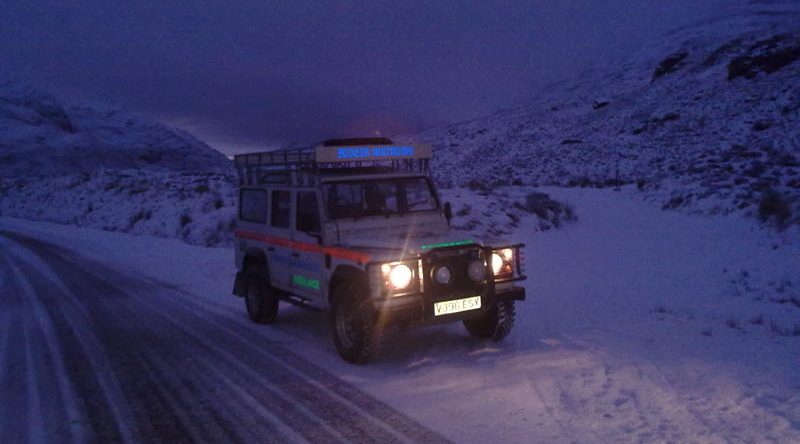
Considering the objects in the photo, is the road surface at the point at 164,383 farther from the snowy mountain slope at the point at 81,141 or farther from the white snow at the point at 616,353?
the snowy mountain slope at the point at 81,141

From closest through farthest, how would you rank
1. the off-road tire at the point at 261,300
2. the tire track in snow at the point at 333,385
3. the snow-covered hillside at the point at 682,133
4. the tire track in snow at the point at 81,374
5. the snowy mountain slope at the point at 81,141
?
1. the tire track in snow at the point at 333,385
2. the tire track in snow at the point at 81,374
3. the off-road tire at the point at 261,300
4. the snow-covered hillside at the point at 682,133
5. the snowy mountain slope at the point at 81,141

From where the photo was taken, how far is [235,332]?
890 cm

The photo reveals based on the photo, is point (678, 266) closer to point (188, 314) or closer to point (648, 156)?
point (188, 314)

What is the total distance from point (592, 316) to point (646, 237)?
9.35m

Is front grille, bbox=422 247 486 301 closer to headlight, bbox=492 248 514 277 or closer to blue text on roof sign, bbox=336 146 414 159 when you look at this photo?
headlight, bbox=492 248 514 277

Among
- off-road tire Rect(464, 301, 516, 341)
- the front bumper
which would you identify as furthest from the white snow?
the front bumper

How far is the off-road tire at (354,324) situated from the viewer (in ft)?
22.1

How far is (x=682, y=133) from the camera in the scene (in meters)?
51.6

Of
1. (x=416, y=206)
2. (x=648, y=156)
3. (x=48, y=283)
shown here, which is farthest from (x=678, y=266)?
(x=648, y=156)

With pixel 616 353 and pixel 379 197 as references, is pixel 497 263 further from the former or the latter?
pixel 379 197

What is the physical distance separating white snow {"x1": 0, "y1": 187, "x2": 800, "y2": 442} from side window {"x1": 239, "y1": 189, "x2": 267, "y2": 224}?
5.75 feet

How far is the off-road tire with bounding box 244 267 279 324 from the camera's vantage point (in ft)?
30.3

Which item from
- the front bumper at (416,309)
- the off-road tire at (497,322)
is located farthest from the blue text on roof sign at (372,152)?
the off-road tire at (497,322)

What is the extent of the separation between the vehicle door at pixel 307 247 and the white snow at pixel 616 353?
845 millimetres
